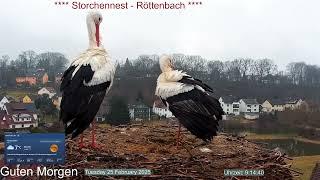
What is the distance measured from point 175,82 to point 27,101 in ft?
3.18

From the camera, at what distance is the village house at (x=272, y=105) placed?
13.3ft

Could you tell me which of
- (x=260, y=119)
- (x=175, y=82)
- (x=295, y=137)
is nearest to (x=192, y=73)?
(x=175, y=82)

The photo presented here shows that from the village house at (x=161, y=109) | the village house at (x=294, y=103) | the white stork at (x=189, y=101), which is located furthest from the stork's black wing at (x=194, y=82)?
the village house at (x=294, y=103)

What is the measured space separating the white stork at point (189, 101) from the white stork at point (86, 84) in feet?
1.03

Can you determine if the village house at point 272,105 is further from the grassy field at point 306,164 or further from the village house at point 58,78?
the village house at point 58,78

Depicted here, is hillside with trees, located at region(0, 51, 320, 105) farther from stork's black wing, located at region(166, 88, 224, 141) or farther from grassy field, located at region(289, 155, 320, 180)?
grassy field, located at region(289, 155, 320, 180)

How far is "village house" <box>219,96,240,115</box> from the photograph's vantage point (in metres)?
3.88

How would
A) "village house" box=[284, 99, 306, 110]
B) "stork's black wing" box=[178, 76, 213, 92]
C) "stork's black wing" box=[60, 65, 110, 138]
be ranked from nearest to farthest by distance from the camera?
"stork's black wing" box=[60, 65, 110, 138]
"stork's black wing" box=[178, 76, 213, 92]
"village house" box=[284, 99, 306, 110]

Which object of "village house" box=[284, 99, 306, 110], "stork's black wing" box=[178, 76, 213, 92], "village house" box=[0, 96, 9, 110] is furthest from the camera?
"village house" box=[284, 99, 306, 110]

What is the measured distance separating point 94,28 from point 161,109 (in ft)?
2.08

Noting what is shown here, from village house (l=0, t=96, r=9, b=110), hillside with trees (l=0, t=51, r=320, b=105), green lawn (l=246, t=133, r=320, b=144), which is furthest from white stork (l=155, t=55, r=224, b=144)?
village house (l=0, t=96, r=9, b=110)

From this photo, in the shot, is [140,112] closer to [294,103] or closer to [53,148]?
[53,148]

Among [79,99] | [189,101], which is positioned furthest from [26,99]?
[189,101]

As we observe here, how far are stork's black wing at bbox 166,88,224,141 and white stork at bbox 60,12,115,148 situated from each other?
40 centimetres
